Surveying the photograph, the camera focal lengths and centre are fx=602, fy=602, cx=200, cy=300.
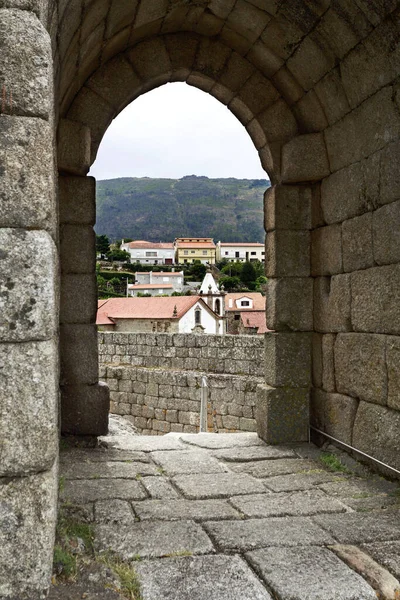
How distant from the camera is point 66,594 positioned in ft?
8.55

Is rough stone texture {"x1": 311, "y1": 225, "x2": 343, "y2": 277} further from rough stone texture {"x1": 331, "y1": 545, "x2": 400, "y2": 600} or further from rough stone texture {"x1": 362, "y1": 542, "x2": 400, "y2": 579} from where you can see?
rough stone texture {"x1": 331, "y1": 545, "x2": 400, "y2": 600}

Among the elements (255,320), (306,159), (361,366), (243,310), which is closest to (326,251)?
(306,159)

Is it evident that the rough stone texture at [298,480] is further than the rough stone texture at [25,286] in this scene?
Yes

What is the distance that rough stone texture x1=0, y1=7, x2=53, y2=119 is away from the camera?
244 cm

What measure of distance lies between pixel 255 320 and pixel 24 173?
3961 cm

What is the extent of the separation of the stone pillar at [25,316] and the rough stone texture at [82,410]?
329cm

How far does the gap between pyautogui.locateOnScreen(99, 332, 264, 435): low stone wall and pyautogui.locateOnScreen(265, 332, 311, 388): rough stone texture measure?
4825 millimetres

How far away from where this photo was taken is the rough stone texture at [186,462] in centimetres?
503

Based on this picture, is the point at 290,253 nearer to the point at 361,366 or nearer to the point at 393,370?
the point at 361,366

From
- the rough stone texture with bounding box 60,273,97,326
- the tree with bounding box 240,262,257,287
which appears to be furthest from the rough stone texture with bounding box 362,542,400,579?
the tree with bounding box 240,262,257,287

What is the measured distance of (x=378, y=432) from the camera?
184 inches

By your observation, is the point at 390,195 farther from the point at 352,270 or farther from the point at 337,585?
the point at 337,585

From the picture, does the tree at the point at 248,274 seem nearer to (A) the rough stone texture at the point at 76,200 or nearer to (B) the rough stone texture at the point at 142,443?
(B) the rough stone texture at the point at 142,443

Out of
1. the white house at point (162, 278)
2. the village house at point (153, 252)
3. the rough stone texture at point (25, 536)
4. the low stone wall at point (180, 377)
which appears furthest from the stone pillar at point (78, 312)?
the village house at point (153, 252)
